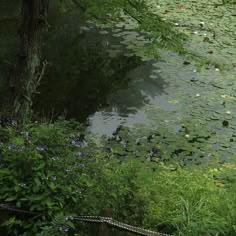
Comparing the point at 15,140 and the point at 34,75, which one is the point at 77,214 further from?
the point at 34,75

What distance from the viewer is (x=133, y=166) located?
15.4 feet

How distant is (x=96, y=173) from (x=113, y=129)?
4080mm

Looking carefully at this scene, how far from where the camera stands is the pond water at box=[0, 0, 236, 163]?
832 centimetres

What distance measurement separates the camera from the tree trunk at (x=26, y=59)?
482 cm

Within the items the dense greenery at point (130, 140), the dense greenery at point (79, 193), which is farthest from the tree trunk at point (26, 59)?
the dense greenery at point (79, 193)

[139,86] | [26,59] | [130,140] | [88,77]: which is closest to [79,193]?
[26,59]

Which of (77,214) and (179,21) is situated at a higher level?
(77,214)

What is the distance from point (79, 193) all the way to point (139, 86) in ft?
21.3

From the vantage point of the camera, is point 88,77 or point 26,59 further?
point 88,77

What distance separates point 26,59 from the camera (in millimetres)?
4938

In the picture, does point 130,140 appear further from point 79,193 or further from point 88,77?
point 79,193

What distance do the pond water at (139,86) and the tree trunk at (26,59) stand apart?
108 inches

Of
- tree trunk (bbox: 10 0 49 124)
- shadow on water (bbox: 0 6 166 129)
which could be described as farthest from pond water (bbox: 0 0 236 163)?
tree trunk (bbox: 10 0 49 124)

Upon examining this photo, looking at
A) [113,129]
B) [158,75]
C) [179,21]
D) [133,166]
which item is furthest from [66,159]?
[179,21]
